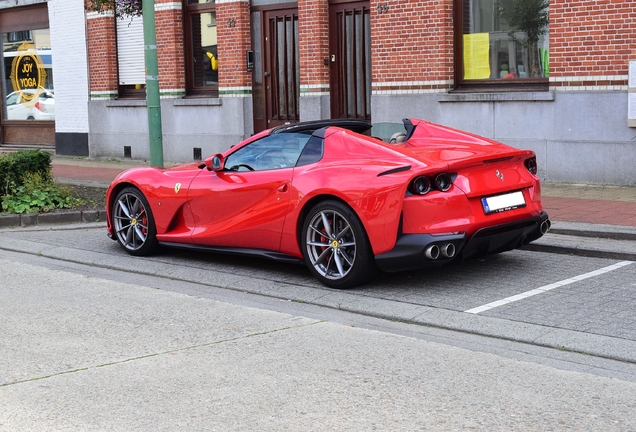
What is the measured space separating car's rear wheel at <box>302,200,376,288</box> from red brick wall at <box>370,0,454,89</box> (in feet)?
25.6

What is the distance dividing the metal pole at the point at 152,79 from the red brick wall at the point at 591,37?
566 cm

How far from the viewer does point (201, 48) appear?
63.3 feet

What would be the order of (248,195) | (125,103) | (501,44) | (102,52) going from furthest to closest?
(102,52) < (125,103) < (501,44) < (248,195)

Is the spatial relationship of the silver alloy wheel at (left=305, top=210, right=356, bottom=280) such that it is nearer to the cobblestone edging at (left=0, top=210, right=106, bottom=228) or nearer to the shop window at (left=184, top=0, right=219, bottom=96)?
the cobblestone edging at (left=0, top=210, right=106, bottom=228)

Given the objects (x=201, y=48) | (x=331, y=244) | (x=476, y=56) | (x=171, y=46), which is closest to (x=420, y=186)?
(x=331, y=244)

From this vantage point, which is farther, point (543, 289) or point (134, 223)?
point (134, 223)

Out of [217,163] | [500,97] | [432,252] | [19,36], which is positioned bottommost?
[432,252]

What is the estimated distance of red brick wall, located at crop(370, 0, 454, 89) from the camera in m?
14.9

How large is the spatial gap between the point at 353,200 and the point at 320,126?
1.22m

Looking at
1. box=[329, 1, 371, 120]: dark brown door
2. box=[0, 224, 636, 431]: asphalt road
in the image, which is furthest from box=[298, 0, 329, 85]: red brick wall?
box=[0, 224, 636, 431]: asphalt road

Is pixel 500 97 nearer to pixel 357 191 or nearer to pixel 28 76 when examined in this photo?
pixel 357 191

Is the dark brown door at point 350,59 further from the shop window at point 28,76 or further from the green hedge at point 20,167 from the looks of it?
the shop window at point 28,76

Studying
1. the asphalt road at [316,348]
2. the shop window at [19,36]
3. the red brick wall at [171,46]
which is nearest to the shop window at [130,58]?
the red brick wall at [171,46]

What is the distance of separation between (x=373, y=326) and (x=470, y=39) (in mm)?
9453
